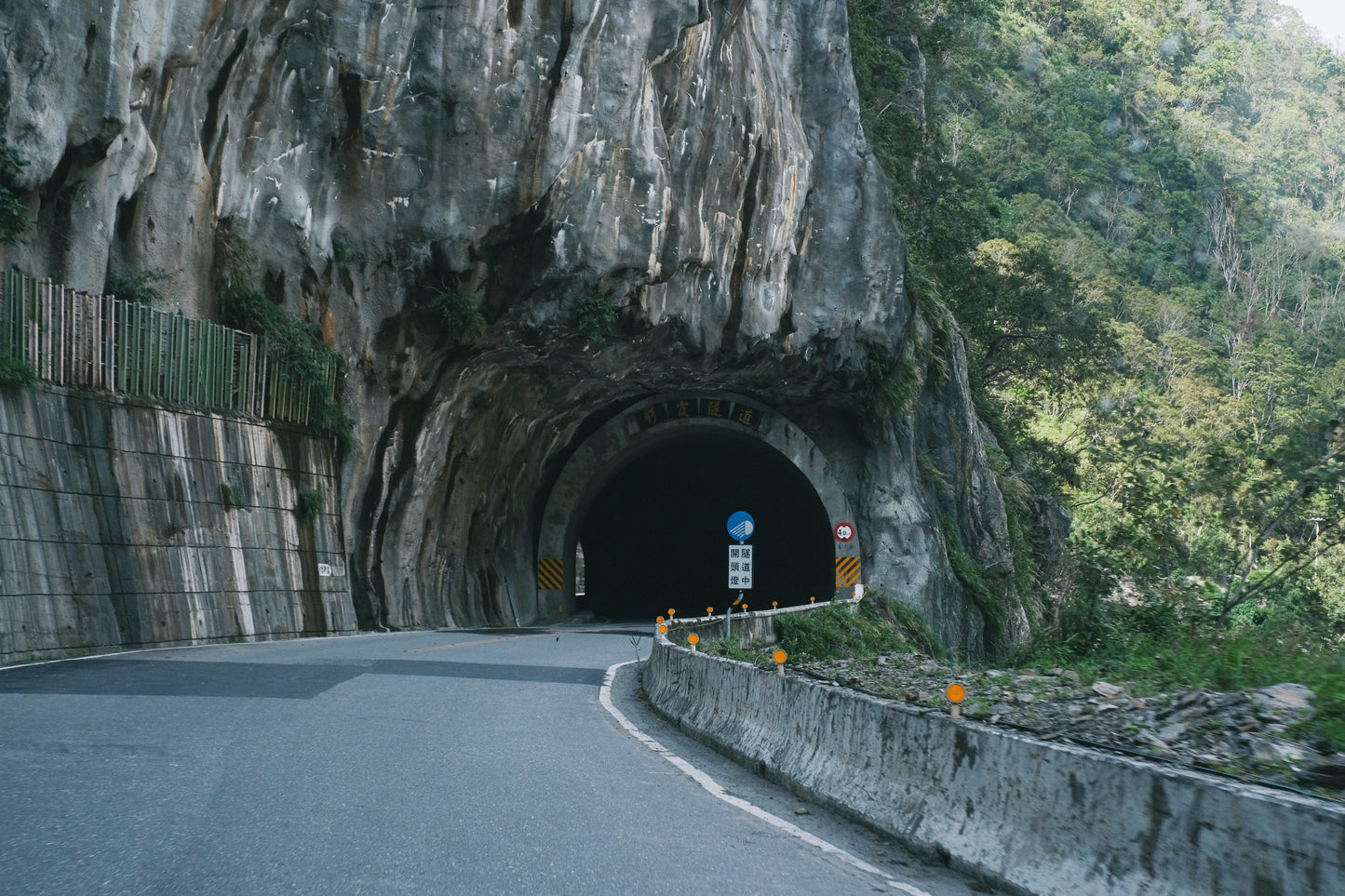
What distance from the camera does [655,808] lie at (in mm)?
6801

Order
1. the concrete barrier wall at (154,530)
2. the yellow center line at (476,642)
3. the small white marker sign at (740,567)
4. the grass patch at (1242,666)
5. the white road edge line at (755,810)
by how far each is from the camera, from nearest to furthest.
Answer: the white road edge line at (755,810) < the grass patch at (1242,666) < the concrete barrier wall at (154,530) < the yellow center line at (476,642) < the small white marker sign at (740,567)

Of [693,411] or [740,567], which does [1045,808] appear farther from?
[693,411]

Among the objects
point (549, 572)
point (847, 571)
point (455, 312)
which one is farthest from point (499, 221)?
point (847, 571)

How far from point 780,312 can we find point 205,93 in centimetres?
1521

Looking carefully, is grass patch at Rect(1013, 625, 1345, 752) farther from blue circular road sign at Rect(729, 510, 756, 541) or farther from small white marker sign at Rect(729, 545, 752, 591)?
blue circular road sign at Rect(729, 510, 756, 541)

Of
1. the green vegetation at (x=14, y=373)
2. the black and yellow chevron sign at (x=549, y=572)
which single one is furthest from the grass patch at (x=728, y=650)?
the black and yellow chevron sign at (x=549, y=572)

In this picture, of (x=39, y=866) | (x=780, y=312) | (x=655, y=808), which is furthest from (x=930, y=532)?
(x=39, y=866)

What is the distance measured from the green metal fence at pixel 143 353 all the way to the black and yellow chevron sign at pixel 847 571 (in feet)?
56.4

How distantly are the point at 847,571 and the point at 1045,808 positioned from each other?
97.7ft

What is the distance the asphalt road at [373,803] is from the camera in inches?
201

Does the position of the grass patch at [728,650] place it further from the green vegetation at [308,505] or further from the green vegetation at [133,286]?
the green vegetation at [133,286]

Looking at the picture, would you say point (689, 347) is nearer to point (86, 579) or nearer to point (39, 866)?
point (86, 579)

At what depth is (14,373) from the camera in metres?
15.0

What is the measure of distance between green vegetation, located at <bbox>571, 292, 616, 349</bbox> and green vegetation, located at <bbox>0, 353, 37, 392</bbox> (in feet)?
38.1
